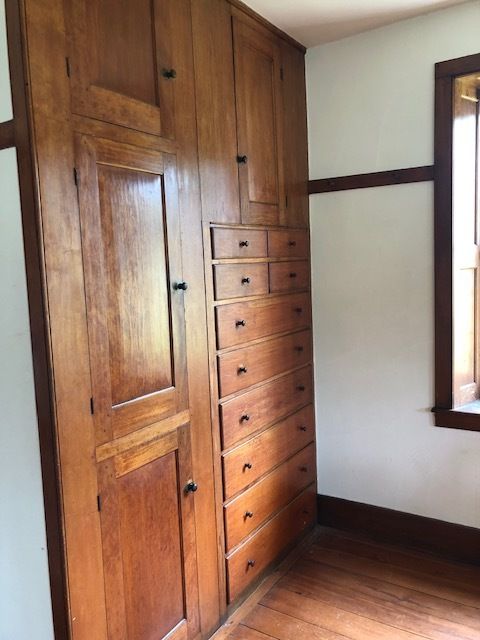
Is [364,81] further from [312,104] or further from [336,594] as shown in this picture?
[336,594]

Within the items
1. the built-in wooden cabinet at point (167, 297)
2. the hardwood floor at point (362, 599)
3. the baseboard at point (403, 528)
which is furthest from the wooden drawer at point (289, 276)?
the hardwood floor at point (362, 599)

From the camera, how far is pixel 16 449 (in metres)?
1.43

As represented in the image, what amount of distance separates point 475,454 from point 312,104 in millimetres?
1796

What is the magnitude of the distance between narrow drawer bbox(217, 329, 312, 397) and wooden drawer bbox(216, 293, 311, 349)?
0.15ft

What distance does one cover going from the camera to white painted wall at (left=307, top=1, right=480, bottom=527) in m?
2.35

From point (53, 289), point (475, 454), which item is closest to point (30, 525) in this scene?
point (53, 289)

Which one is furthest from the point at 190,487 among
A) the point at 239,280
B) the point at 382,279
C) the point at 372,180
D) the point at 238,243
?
the point at 372,180

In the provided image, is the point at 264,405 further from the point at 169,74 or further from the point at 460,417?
the point at 169,74

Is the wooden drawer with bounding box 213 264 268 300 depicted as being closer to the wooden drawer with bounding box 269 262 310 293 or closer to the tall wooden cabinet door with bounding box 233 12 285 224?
the wooden drawer with bounding box 269 262 310 293

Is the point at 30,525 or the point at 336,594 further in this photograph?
the point at 336,594

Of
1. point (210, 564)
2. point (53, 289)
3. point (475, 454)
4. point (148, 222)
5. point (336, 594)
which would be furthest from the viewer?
point (475, 454)

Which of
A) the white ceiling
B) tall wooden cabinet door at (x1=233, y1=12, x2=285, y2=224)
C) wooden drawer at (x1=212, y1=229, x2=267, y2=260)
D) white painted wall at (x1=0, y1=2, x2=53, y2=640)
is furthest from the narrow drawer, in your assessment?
the white ceiling

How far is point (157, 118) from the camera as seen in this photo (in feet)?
5.53

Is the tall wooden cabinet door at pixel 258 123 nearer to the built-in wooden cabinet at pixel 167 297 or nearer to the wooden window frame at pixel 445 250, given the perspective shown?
the built-in wooden cabinet at pixel 167 297
